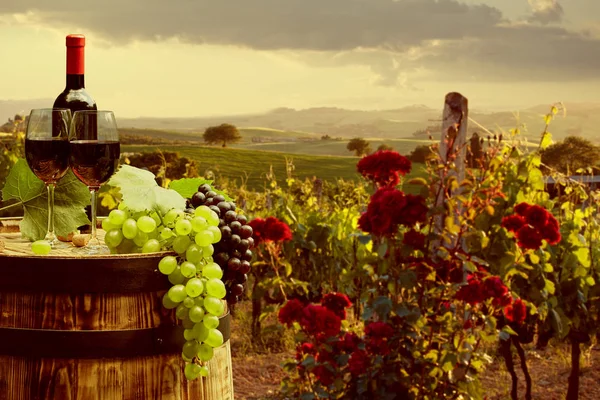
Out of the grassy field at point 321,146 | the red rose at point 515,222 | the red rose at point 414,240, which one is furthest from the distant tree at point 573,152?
the red rose at point 414,240

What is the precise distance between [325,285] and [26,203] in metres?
5.10

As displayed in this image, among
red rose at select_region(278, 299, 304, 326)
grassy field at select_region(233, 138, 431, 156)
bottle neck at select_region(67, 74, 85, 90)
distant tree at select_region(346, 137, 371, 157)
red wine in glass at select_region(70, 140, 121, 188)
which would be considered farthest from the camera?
distant tree at select_region(346, 137, 371, 157)

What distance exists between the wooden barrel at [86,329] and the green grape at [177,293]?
0.20 feet

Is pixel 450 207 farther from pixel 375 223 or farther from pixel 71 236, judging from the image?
pixel 71 236

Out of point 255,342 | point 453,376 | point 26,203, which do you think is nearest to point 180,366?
point 26,203

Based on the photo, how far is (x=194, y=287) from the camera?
2135 mm

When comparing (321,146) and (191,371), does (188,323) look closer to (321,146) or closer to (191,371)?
(191,371)

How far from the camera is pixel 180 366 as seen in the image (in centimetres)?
224

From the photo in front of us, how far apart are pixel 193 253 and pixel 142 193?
0.27 m

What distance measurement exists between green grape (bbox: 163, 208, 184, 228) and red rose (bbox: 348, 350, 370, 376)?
226cm

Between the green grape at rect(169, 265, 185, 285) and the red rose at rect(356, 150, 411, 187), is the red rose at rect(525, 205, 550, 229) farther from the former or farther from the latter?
the green grape at rect(169, 265, 185, 285)

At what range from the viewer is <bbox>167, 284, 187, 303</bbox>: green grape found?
7.00 feet

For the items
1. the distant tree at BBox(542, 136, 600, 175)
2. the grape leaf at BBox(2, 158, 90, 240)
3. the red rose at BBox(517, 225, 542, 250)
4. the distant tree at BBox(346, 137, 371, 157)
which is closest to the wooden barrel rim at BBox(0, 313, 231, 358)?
the grape leaf at BBox(2, 158, 90, 240)

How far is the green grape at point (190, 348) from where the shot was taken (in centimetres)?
218
